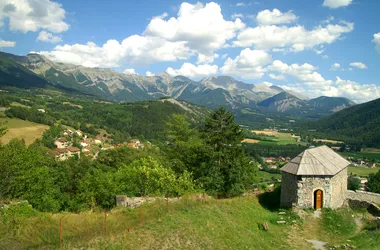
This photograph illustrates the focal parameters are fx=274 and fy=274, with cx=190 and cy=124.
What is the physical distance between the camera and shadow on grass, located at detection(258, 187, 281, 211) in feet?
93.0

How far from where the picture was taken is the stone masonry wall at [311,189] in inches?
1061

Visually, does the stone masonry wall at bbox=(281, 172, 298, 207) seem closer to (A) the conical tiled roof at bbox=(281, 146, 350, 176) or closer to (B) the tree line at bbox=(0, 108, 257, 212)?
(A) the conical tiled roof at bbox=(281, 146, 350, 176)

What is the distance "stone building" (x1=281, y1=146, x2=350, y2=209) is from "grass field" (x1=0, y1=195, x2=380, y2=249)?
1.22 meters

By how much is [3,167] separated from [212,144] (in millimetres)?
21066

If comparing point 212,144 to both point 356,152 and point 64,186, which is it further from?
point 356,152

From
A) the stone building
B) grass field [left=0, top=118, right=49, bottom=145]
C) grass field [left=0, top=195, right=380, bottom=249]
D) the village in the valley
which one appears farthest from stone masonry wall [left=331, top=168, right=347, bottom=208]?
grass field [left=0, top=118, right=49, bottom=145]

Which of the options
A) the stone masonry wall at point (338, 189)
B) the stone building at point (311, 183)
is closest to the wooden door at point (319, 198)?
the stone building at point (311, 183)

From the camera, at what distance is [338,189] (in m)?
28.9

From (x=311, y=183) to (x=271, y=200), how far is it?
4934 mm

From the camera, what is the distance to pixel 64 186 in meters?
46.6

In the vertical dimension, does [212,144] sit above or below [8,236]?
above

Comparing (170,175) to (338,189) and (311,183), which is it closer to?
(311,183)

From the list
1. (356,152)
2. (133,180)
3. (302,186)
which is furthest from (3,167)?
(356,152)

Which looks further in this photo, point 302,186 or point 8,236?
point 302,186
